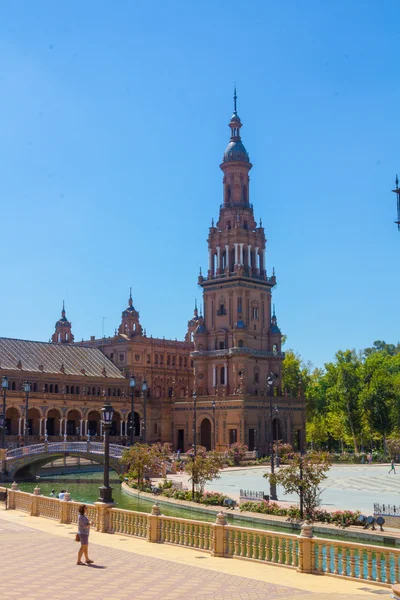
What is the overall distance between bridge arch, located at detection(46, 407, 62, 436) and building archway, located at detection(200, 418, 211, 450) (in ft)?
57.3

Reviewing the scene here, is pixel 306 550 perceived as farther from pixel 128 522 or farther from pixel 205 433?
pixel 205 433

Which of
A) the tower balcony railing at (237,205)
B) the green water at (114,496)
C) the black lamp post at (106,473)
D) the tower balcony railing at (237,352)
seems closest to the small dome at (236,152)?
the tower balcony railing at (237,205)

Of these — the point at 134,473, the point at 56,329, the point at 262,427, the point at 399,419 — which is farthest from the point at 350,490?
the point at 56,329

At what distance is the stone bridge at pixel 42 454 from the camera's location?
58906mm

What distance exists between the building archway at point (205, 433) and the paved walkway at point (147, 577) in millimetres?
68916

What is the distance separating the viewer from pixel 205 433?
92938 millimetres

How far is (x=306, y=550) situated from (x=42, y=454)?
44.3 m

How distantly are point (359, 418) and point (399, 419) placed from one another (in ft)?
18.6

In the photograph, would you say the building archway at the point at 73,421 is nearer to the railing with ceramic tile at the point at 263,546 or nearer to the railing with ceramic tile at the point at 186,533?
the railing with ceramic tile at the point at 186,533

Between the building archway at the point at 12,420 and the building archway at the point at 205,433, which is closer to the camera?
the building archway at the point at 12,420

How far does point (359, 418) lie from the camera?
100250mm

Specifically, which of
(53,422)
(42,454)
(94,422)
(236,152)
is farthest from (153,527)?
(236,152)

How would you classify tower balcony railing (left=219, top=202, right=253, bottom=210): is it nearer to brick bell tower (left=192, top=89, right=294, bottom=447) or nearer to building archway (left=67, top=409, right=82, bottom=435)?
brick bell tower (left=192, top=89, right=294, bottom=447)

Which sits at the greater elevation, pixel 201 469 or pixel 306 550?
pixel 201 469
